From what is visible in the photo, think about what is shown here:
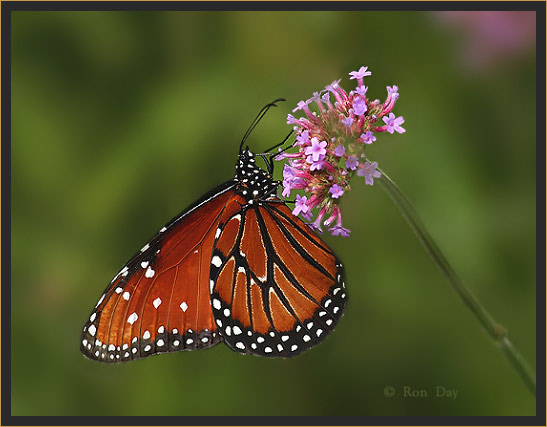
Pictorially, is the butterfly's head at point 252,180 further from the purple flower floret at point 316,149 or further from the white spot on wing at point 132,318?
the white spot on wing at point 132,318

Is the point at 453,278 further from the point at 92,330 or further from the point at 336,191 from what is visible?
the point at 92,330

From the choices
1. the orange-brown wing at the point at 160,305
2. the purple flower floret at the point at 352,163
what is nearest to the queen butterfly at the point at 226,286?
the orange-brown wing at the point at 160,305

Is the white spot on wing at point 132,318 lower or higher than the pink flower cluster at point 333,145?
lower

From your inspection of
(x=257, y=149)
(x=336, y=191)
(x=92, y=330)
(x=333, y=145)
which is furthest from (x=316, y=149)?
(x=92, y=330)

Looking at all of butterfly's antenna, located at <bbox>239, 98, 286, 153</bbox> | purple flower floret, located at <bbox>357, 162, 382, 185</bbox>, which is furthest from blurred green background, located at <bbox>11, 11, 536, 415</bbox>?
purple flower floret, located at <bbox>357, 162, 382, 185</bbox>

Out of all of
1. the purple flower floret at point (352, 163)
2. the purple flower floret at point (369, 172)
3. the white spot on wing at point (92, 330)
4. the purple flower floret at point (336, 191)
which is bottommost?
the white spot on wing at point (92, 330)

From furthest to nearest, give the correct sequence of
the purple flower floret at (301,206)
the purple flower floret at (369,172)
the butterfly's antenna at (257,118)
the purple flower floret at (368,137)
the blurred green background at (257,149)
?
the blurred green background at (257,149) → the butterfly's antenna at (257,118) → the purple flower floret at (301,206) → the purple flower floret at (368,137) → the purple flower floret at (369,172)

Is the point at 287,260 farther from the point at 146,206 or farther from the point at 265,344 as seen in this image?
the point at 146,206

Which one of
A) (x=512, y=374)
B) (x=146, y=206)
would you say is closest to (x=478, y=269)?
(x=512, y=374)
